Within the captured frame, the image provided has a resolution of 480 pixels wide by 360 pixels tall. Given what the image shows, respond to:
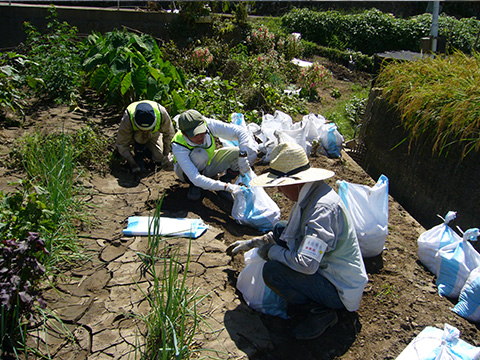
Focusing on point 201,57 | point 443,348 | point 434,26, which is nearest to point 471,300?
point 443,348

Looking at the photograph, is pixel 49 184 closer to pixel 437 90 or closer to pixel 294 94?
pixel 437 90

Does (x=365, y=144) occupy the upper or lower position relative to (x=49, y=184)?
lower

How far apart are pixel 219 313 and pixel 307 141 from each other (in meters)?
2.99

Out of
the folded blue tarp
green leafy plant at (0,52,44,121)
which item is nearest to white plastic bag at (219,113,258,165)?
the folded blue tarp

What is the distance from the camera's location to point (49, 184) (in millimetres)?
3129

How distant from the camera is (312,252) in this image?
2279 millimetres

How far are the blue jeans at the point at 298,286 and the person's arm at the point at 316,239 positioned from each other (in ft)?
0.47

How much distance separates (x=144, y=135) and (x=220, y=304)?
245 cm

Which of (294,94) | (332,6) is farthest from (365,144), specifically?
(332,6)

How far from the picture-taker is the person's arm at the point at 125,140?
439cm

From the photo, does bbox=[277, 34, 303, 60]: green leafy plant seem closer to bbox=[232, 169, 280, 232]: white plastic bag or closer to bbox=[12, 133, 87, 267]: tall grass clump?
bbox=[232, 169, 280, 232]: white plastic bag

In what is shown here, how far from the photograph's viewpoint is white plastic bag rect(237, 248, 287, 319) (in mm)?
2688

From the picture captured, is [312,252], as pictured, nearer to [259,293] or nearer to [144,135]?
[259,293]

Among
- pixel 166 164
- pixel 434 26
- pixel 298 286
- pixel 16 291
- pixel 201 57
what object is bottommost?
pixel 166 164
